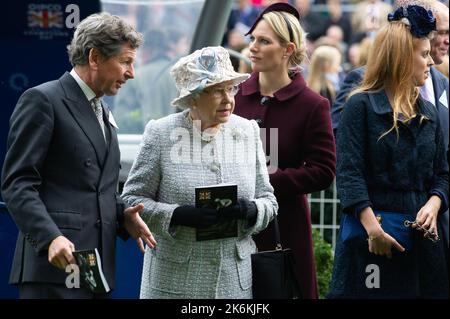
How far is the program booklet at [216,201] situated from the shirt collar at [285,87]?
1.22 m

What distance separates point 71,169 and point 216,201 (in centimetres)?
67

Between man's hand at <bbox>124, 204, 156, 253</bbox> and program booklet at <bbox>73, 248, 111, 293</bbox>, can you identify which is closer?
program booklet at <bbox>73, 248, 111, 293</bbox>

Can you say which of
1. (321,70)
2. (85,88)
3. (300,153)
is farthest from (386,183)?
(321,70)

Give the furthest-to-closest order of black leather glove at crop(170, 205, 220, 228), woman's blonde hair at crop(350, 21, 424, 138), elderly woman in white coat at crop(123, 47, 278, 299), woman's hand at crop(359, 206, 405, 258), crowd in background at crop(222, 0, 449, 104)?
crowd in background at crop(222, 0, 449, 104) → woman's blonde hair at crop(350, 21, 424, 138) → woman's hand at crop(359, 206, 405, 258) → elderly woman in white coat at crop(123, 47, 278, 299) → black leather glove at crop(170, 205, 220, 228)

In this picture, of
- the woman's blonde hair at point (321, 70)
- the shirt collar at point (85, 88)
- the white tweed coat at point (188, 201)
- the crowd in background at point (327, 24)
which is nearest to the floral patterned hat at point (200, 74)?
the white tweed coat at point (188, 201)

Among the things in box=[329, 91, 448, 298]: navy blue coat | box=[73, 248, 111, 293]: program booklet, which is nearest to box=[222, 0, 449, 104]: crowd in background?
box=[329, 91, 448, 298]: navy blue coat

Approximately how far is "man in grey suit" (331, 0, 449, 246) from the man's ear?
170cm

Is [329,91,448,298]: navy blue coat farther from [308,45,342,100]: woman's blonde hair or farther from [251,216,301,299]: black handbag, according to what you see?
[308,45,342,100]: woman's blonde hair

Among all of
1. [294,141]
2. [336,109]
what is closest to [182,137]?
[294,141]

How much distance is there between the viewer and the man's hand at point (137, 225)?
16.8 feet

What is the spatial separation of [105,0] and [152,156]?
13.3 feet

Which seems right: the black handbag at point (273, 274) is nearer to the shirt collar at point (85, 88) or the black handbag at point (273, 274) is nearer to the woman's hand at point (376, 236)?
the woman's hand at point (376, 236)

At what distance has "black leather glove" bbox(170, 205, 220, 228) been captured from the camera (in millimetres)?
5191
